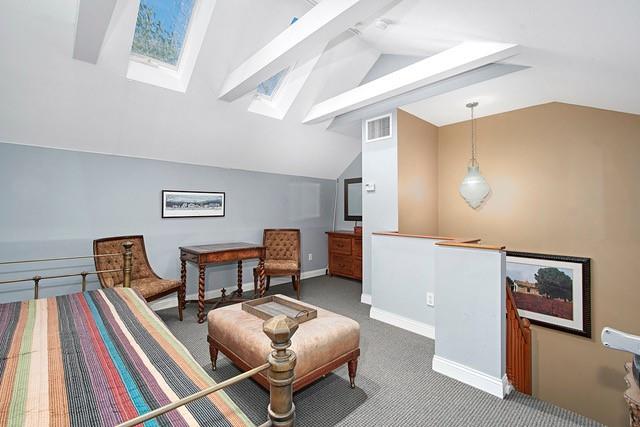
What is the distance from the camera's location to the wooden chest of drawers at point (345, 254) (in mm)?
5230

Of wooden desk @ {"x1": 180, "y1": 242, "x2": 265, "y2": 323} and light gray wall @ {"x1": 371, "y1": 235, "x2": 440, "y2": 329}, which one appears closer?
light gray wall @ {"x1": 371, "y1": 235, "x2": 440, "y2": 329}

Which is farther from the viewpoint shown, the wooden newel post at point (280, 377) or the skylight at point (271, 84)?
the skylight at point (271, 84)

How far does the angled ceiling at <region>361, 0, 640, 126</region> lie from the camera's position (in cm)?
164

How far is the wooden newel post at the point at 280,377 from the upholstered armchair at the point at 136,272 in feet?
8.55

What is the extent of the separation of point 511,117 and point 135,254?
204 inches

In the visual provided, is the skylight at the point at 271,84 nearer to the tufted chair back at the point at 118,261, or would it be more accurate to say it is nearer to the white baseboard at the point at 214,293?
the tufted chair back at the point at 118,261

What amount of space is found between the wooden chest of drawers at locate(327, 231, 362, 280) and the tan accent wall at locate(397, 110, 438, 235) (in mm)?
1256

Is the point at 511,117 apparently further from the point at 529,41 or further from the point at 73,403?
the point at 73,403

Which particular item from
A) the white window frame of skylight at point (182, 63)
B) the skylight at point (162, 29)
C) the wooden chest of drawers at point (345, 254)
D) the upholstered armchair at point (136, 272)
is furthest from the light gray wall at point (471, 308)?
the skylight at point (162, 29)

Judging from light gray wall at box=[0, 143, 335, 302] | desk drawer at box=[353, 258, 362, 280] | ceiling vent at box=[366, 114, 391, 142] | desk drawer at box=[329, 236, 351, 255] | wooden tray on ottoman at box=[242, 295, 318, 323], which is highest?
ceiling vent at box=[366, 114, 391, 142]

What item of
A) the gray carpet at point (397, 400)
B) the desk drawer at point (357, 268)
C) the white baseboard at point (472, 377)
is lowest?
the gray carpet at point (397, 400)

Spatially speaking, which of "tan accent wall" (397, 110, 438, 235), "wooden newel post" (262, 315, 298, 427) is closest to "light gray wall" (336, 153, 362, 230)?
"tan accent wall" (397, 110, 438, 235)

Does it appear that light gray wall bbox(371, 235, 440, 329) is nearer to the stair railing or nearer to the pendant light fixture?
the stair railing

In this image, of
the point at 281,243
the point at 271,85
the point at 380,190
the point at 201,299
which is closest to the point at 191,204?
the point at 201,299
